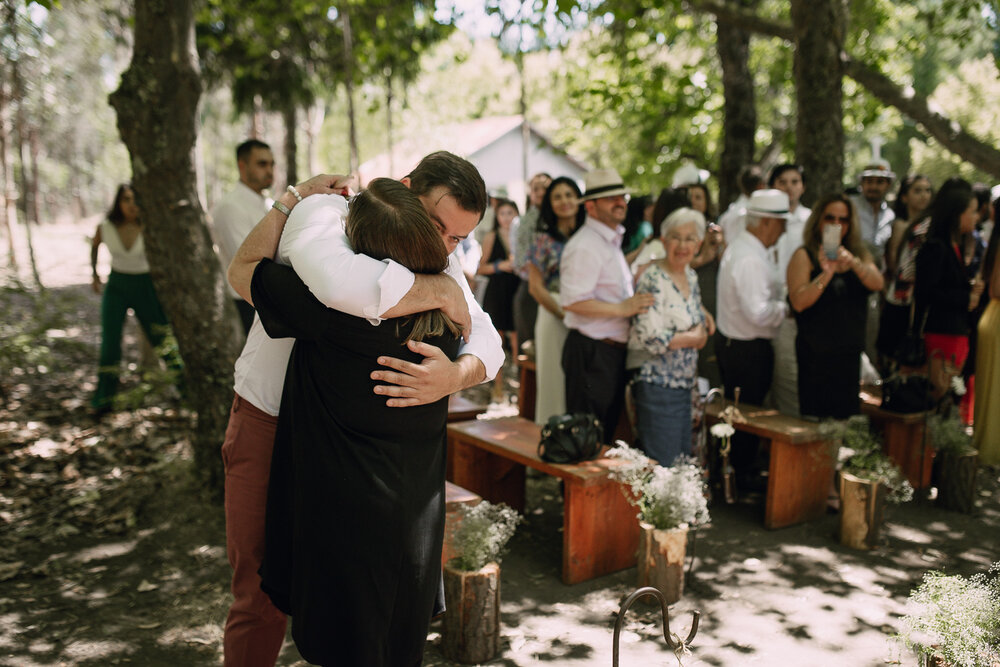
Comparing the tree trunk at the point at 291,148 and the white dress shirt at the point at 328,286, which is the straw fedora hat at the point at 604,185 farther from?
the tree trunk at the point at 291,148

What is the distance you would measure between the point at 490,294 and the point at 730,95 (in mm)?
4045

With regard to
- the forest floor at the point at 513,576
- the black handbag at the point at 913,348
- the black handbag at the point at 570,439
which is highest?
the black handbag at the point at 913,348

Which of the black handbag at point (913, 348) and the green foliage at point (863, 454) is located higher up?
the black handbag at point (913, 348)

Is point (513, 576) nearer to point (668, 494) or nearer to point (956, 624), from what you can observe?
point (668, 494)

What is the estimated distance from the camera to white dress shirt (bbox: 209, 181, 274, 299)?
5.46 metres

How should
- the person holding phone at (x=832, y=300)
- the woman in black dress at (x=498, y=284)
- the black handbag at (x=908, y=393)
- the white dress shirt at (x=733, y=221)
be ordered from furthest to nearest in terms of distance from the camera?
the woman in black dress at (x=498, y=284)
the white dress shirt at (x=733, y=221)
the black handbag at (x=908, y=393)
the person holding phone at (x=832, y=300)

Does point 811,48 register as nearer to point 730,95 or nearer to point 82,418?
point 730,95

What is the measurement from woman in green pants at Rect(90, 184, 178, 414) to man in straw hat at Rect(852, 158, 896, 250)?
6.71m

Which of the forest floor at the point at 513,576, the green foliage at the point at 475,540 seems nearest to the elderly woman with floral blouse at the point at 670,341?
the forest floor at the point at 513,576

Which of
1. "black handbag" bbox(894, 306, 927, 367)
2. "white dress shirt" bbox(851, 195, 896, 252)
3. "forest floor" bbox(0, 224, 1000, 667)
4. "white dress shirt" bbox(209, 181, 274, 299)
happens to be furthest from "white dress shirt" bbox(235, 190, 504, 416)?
"white dress shirt" bbox(851, 195, 896, 252)

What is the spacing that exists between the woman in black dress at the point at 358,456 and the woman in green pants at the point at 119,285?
539cm

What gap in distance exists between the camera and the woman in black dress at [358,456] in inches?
85.0

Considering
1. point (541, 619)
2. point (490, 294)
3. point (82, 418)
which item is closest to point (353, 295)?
point (541, 619)

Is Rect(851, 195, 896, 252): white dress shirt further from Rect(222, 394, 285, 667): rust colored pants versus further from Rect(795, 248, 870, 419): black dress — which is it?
Rect(222, 394, 285, 667): rust colored pants
